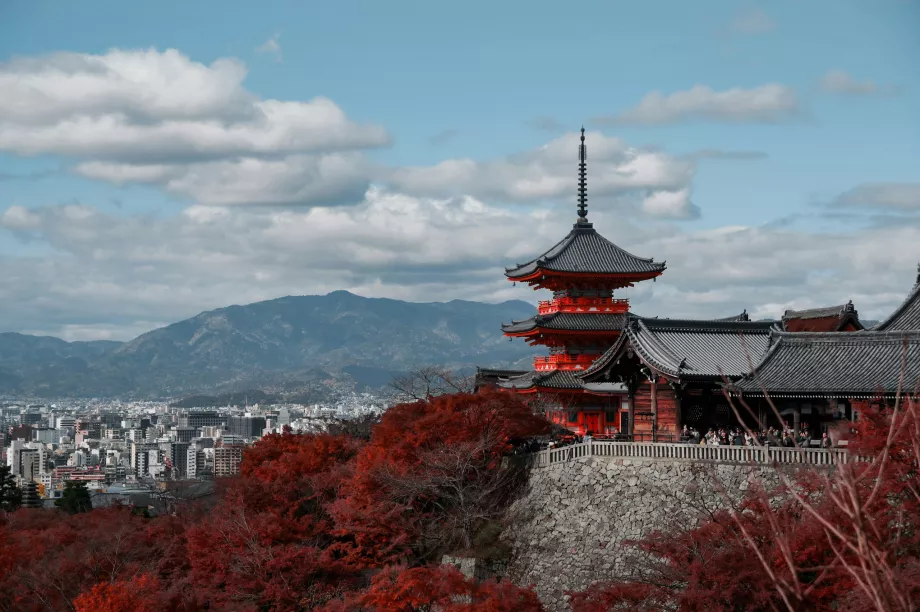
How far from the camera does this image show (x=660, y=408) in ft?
112

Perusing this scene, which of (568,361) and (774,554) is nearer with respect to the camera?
(774,554)

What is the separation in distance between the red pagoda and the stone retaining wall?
11.8 m

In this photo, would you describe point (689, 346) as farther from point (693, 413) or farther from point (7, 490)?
point (7, 490)

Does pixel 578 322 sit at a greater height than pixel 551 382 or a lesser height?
greater

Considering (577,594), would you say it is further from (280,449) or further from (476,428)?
(280,449)

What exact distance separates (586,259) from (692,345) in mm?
11734

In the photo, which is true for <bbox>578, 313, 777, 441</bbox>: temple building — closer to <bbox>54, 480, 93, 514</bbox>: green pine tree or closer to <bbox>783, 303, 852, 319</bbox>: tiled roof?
<bbox>783, 303, 852, 319</bbox>: tiled roof

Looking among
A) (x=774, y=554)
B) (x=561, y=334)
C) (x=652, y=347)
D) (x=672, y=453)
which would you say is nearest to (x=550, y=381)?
(x=561, y=334)

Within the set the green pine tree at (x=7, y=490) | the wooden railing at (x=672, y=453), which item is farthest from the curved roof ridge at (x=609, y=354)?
the green pine tree at (x=7, y=490)

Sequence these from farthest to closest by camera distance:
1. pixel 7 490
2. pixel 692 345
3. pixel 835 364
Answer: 1. pixel 7 490
2. pixel 692 345
3. pixel 835 364

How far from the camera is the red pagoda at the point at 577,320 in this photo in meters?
44.0

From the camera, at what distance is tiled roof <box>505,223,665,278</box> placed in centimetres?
4556

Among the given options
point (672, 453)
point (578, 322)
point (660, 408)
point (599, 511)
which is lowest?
point (599, 511)

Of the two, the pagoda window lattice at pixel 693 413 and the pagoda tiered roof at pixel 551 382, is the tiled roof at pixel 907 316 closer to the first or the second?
the pagoda window lattice at pixel 693 413
